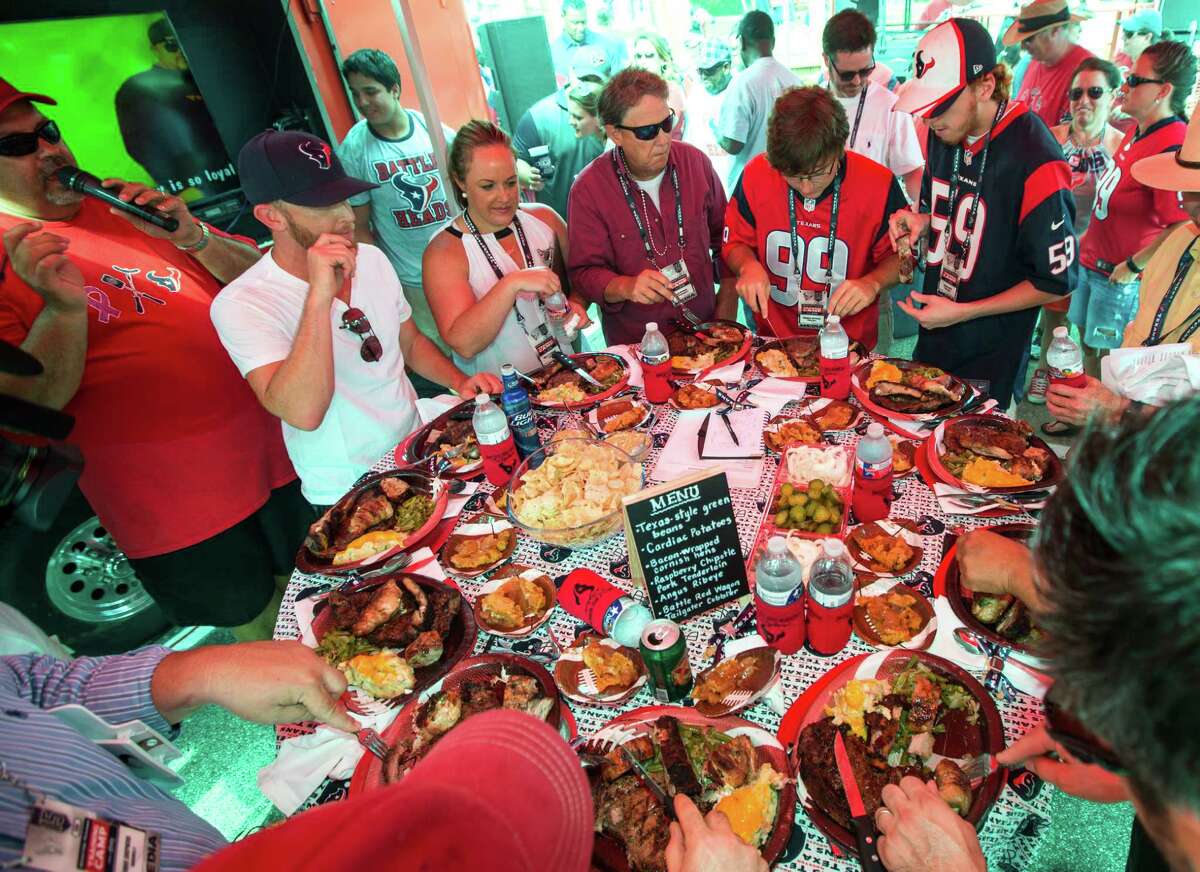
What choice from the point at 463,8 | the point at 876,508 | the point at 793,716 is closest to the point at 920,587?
the point at 876,508

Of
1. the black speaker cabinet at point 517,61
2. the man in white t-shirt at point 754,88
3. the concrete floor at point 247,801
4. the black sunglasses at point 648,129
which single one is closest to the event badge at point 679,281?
the black sunglasses at point 648,129

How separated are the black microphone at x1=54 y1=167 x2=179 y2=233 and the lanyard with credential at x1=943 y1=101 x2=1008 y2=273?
361 cm

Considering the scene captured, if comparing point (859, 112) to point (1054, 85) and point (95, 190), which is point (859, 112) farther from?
point (95, 190)

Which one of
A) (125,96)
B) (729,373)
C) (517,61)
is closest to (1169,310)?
(729,373)

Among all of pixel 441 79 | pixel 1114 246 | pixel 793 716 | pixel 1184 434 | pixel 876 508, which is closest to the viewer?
pixel 1184 434

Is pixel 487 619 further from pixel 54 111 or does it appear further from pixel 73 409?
pixel 54 111

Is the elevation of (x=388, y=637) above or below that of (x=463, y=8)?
below

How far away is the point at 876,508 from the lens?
197 cm

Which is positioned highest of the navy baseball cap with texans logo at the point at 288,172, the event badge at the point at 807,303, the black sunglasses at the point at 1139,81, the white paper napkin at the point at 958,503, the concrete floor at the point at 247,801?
the navy baseball cap with texans logo at the point at 288,172

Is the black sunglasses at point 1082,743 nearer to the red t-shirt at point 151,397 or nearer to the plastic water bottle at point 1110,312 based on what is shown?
the red t-shirt at point 151,397

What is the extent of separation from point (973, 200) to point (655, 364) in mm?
1723

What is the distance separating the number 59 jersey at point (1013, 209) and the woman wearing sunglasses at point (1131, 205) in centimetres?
174

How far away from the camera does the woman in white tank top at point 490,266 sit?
3051 millimetres

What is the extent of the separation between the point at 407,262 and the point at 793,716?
5166 millimetres
